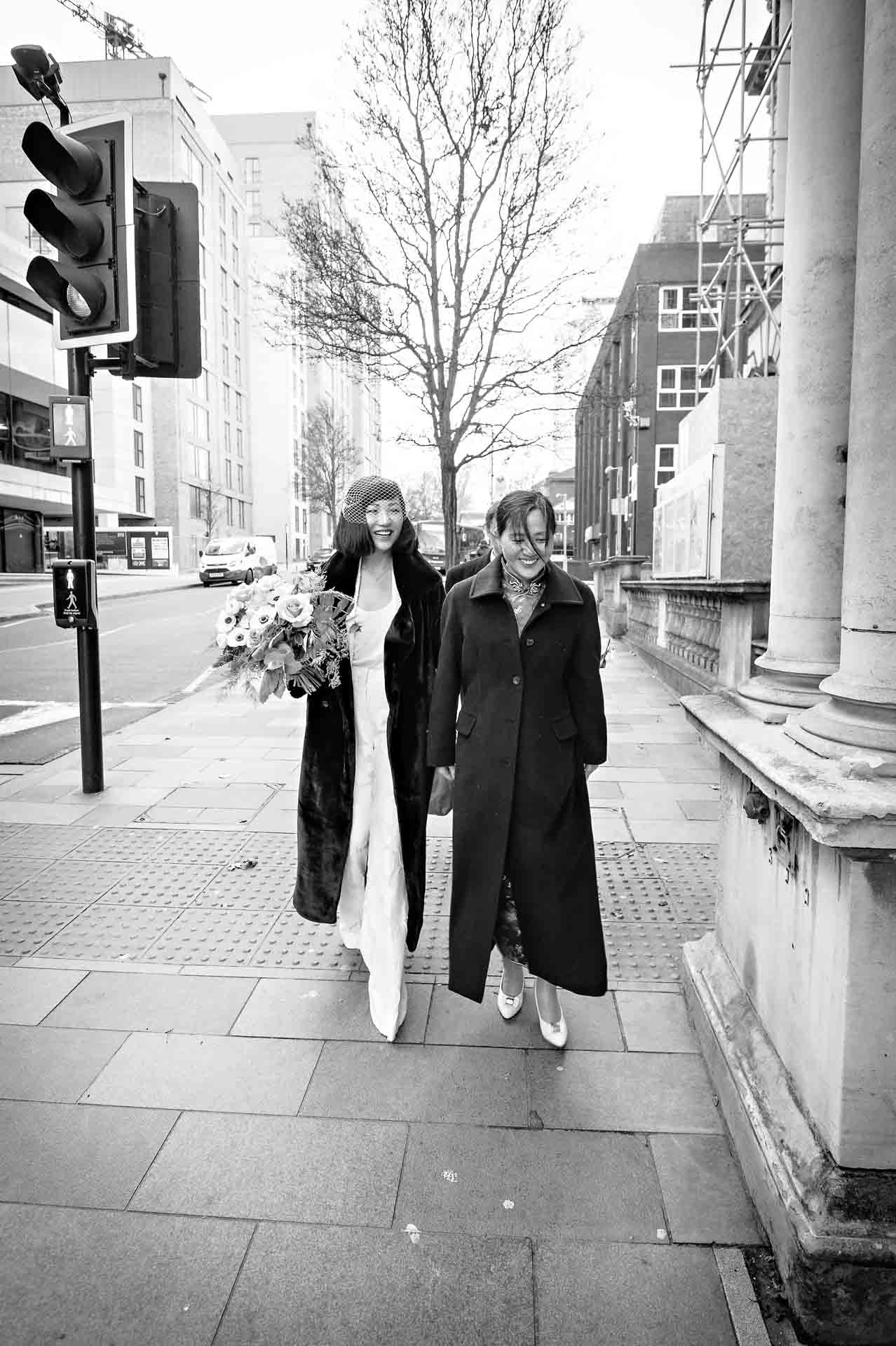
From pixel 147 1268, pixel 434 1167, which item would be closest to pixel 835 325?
pixel 434 1167

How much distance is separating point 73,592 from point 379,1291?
484cm

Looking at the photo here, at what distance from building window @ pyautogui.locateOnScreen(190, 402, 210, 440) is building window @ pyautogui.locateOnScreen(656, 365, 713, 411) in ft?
114

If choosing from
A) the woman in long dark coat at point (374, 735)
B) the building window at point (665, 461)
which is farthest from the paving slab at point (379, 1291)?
the building window at point (665, 461)

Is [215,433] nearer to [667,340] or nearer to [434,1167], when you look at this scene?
[667,340]

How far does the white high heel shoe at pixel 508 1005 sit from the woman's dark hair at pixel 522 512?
A: 166 centimetres

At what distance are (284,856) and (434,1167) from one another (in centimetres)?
272

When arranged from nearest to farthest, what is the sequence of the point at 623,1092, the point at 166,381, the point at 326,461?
the point at 623,1092 < the point at 166,381 < the point at 326,461

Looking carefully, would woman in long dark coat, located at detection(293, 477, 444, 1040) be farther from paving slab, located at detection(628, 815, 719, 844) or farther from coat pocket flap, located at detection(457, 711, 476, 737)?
paving slab, located at detection(628, 815, 719, 844)

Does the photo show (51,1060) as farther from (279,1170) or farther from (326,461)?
(326,461)

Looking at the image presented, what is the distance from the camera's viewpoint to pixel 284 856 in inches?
199

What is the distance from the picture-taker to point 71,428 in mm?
5867

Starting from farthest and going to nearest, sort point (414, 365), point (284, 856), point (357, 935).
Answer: point (414, 365) < point (284, 856) < point (357, 935)

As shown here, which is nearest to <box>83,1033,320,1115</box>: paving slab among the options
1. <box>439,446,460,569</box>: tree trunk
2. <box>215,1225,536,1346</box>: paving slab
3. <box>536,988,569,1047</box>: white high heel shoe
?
<box>215,1225,536,1346</box>: paving slab

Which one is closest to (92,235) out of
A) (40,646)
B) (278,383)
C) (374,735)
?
(374,735)
